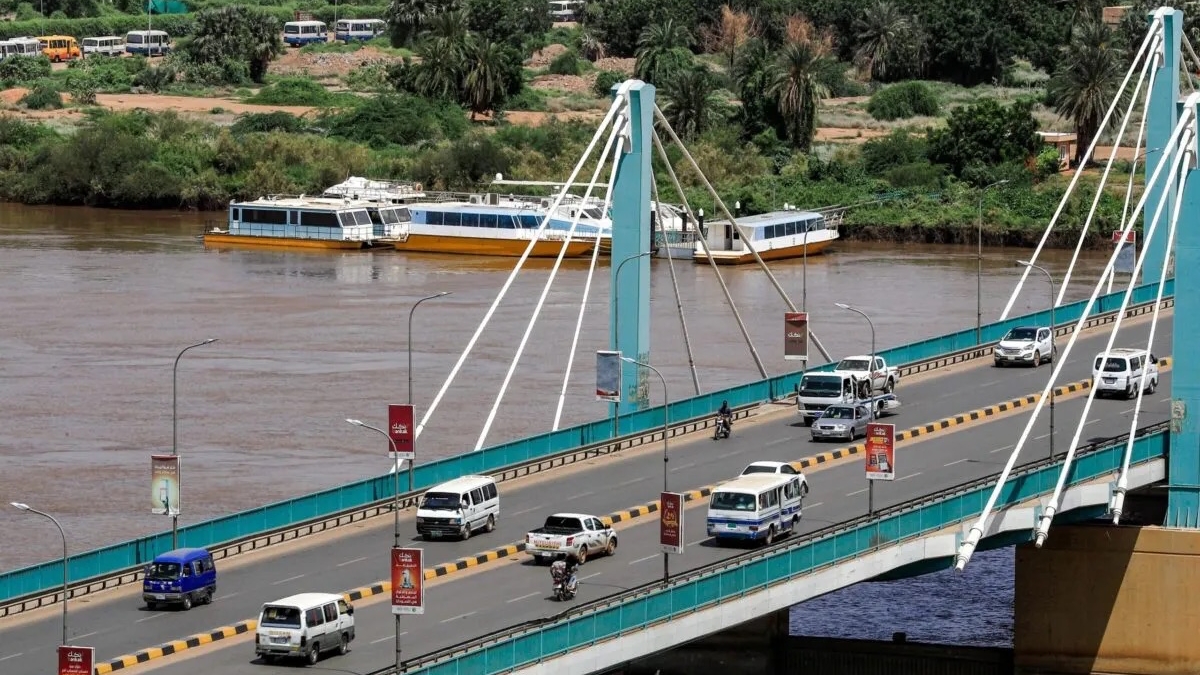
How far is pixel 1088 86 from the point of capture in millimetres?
149375

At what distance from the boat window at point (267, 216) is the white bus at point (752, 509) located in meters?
95.1

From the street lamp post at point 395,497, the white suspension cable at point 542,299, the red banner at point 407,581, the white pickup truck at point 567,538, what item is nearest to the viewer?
the red banner at point 407,581

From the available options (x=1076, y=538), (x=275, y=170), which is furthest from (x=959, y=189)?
(x=1076, y=538)

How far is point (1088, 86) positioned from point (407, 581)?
112861 millimetres

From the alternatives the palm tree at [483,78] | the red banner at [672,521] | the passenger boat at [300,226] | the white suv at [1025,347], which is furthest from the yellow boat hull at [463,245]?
the red banner at [672,521]

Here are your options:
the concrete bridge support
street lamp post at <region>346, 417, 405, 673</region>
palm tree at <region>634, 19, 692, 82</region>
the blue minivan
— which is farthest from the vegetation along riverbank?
the blue minivan

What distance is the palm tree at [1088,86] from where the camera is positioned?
488 ft

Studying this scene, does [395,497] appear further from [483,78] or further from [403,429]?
[483,78]

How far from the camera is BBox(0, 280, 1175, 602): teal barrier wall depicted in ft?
167

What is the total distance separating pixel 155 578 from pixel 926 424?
27.6 metres

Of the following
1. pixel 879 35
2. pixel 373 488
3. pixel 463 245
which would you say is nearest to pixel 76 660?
pixel 373 488

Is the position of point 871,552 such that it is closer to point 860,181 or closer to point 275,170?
point 860,181

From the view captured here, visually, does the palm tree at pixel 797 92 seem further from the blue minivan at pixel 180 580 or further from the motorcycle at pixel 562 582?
the blue minivan at pixel 180 580

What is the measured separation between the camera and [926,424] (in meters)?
69.2
